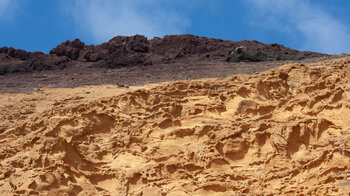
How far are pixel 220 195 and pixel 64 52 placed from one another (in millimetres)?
31473

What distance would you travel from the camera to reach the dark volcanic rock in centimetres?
3117

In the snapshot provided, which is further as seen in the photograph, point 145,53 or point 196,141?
point 145,53

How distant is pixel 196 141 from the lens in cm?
1143

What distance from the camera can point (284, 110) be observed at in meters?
11.9

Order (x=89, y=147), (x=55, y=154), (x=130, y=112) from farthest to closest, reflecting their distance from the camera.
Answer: (x=130, y=112), (x=89, y=147), (x=55, y=154)

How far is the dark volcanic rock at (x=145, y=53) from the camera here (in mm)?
31172

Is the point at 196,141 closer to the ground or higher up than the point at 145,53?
closer to the ground

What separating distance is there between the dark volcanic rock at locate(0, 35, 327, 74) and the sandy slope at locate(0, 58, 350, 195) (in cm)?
1615

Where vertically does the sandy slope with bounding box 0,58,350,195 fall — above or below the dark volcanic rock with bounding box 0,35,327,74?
below

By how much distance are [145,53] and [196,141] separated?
24.0 metres

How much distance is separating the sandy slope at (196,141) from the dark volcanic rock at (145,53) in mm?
16150

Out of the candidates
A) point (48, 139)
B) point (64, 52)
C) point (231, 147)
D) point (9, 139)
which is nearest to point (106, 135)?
point (48, 139)

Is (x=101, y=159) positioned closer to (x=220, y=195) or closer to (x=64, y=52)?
(x=220, y=195)

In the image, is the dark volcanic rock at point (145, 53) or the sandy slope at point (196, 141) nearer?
the sandy slope at point (196, 141)
